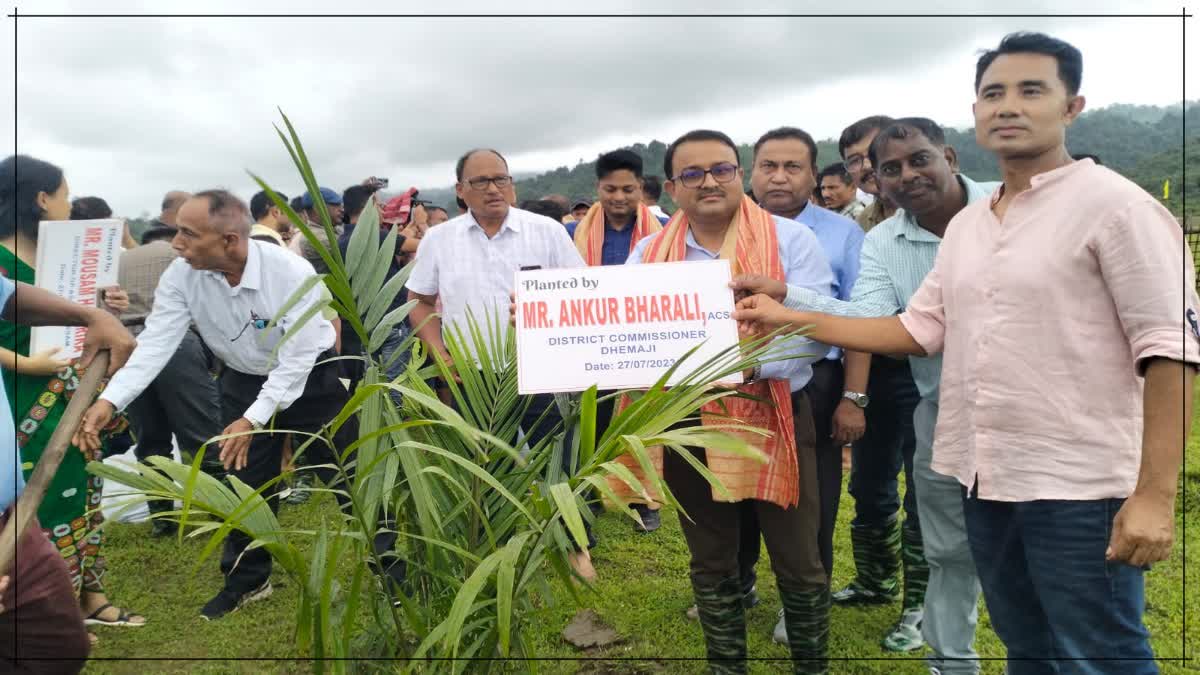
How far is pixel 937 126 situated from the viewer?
8.25 feet

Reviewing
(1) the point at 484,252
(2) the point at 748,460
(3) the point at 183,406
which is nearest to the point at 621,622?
(2) the point at 748,460

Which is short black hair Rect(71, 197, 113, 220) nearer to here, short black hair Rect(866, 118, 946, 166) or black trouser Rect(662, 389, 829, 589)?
black trouser Rect(662, 389, 829, 589)

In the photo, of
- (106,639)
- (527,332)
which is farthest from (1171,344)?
(106,639)

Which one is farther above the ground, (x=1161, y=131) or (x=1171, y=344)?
(x=1161, y=131)

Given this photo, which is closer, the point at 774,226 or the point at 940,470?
the point at 940,470

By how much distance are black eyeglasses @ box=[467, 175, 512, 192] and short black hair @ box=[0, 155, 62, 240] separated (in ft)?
5.31

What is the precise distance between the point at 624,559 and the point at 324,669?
2542 mm

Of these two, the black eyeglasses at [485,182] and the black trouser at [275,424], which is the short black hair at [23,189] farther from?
the black eyeglasses at [485,182]

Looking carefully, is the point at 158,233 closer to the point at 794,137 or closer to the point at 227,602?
the point at 227,602

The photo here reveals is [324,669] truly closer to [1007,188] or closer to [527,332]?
[527,332]

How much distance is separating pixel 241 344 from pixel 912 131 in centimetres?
282

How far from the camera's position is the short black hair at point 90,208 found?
5.75 meters

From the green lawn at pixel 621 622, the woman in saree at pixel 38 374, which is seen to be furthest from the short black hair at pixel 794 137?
the woman in saree at pixel 38 374

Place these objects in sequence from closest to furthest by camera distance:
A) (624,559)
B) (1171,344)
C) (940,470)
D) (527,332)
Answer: (1171,344)
(940,470)
(527,332)
(624,559)
